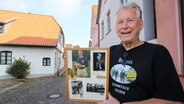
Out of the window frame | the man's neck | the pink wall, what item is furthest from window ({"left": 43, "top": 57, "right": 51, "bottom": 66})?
the man's neck


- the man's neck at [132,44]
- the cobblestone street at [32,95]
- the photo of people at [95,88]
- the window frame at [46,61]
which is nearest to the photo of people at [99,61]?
the photo of people at [95,88]

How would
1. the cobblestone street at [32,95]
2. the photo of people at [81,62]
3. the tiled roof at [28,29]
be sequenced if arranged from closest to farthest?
the photo of people at [81,62]
the cobblestone street at [32,95]
the tiled roof at [28,29]

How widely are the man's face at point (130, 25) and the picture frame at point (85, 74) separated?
0.37 meters

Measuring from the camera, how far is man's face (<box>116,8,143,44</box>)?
1874 millimetres

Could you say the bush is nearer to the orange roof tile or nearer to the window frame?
the orange roof tile

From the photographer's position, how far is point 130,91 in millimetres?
1809

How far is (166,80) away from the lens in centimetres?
164

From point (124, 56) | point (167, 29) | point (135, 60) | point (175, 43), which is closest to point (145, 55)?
point (135, 60)

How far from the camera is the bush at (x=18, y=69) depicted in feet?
70.5

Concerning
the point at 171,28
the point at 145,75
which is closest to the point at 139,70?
the point at 145,75

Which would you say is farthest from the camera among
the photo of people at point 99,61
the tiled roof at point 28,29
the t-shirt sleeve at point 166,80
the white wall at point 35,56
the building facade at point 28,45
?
the tiled roof at point 28,29

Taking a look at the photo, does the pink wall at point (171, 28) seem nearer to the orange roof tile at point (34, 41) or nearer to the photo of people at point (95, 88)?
the photo of people at point (95, 88)

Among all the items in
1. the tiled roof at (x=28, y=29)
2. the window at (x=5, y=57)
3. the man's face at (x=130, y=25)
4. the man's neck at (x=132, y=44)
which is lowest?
the man's neck at (x=132, y=44)

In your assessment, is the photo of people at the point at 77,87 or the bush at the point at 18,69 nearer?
the photo of people at the point at 77,87
